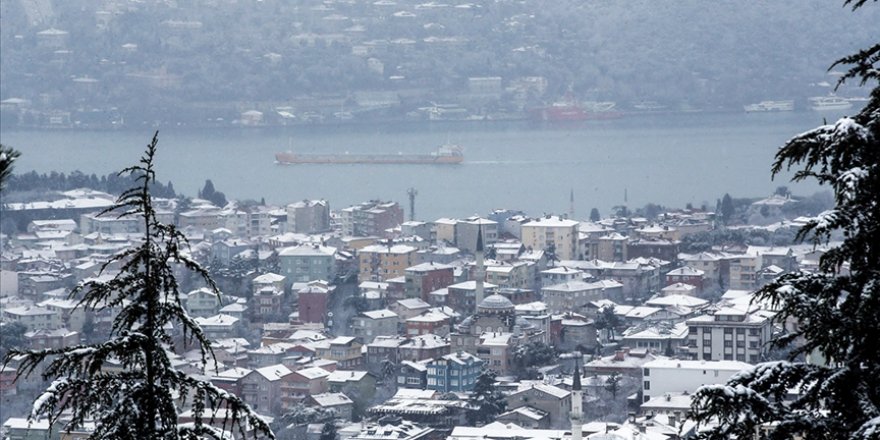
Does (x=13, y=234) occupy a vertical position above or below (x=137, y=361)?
below

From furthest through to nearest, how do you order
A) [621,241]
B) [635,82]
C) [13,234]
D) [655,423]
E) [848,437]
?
[635,82]
[13,234]
[621,241]
[655,423]
[848,437]

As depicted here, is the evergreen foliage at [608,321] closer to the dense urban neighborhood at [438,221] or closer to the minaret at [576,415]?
the dense urban neighborhood at [438,221]

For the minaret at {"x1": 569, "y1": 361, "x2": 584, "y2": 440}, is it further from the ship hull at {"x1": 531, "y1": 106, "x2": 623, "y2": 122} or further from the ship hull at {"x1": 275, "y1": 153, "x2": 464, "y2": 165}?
the ship hull at {"x1": 531, "y1": 106, "x2": 623, "y2": 122}

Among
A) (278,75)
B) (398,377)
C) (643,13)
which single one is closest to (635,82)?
(643,13)

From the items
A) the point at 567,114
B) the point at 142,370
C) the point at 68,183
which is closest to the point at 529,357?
Result: the point at 142,370

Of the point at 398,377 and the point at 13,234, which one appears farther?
the point at 13,234

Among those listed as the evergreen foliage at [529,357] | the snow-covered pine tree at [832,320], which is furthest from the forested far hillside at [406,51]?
the snow-covered pine tree at [832,320]

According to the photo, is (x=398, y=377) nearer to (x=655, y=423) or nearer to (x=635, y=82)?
(x=655, y=423)

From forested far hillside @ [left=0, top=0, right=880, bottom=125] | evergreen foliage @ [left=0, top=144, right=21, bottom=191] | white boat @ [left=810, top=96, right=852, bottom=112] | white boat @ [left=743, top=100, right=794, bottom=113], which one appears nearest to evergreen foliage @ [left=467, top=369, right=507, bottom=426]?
evergreen foliage @ [left=0, top=144, right=21, bottom=191]
